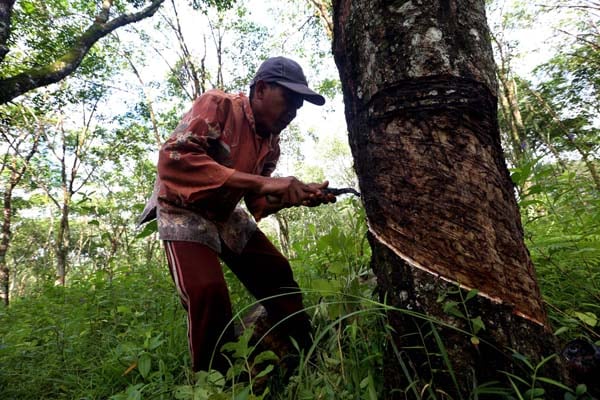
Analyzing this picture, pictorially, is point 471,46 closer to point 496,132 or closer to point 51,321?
point 496,132

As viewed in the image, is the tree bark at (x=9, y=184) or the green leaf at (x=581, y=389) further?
the tree bark at (x=9, y=184)

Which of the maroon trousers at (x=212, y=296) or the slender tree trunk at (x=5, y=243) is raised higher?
the slender tree trunk at (x=5, y=243)

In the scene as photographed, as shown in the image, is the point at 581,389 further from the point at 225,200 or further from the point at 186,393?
the point at 225,200

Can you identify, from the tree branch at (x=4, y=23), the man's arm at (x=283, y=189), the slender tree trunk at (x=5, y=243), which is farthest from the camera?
the slender tree trunk at (x=5, y=243)

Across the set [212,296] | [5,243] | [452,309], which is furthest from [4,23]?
[5,243]

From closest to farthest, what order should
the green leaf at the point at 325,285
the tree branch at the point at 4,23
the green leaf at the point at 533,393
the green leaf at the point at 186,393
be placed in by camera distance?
the green leaf at the point at 533,393 → the green leaf at the point at 186,393 → the green leaf at the point at 325,285 → the tree branch at the point at 4,23

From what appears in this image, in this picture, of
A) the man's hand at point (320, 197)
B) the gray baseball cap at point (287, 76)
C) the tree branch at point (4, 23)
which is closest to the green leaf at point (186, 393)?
the man's hand at point (320, 197)

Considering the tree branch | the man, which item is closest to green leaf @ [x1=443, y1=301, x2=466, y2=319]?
the man

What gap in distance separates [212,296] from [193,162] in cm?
65

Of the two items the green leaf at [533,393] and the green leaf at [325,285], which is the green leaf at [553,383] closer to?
the green leaf at [533,393]

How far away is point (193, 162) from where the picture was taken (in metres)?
1.56

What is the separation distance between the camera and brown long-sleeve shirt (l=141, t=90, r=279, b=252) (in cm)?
156

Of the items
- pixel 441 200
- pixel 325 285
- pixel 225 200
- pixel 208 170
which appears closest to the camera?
pixel 441 200

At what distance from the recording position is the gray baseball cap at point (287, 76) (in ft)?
6.16
